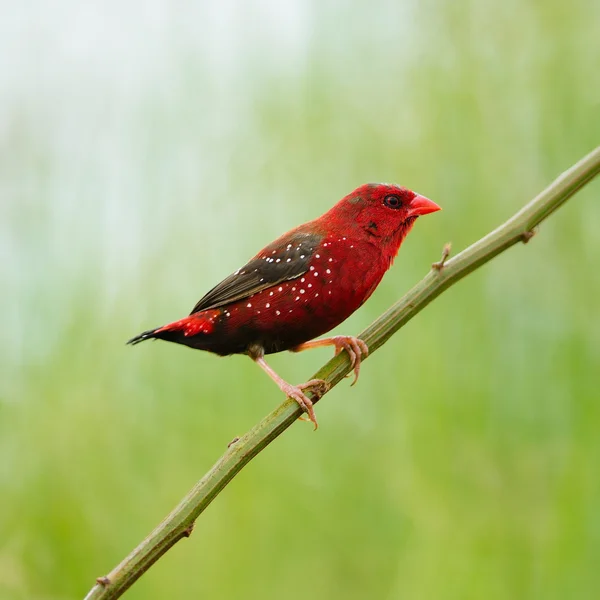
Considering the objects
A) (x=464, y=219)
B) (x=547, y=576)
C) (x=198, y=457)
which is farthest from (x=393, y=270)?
(x=547, y=576)

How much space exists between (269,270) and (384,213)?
19.5 inches

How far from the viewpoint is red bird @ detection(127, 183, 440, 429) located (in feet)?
8.65

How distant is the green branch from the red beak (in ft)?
2.65

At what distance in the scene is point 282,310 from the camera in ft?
8.98

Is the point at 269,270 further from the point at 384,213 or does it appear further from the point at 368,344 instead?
the point at 368,344

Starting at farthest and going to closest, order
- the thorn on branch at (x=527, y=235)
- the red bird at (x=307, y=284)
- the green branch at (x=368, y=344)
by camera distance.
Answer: the red bird at (x=307, y=284) < the thorn on branch at (x=527, y=235) < the green branch at (x=368, y=344)

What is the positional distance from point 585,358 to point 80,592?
244 centimetres

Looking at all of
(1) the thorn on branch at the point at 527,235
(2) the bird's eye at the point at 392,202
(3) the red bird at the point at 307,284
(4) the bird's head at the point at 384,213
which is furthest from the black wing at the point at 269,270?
(1) the thorn on branch at the point at 527,235

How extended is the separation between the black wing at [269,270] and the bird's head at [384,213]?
7.1 inches

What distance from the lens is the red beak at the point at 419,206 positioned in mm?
2662

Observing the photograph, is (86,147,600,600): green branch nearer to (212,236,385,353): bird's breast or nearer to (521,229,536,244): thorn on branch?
(521,229,536,244): thorn on branch

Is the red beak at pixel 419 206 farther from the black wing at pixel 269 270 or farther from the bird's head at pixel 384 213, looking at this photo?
the black wing at pixel 269 270

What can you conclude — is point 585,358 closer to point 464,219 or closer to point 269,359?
point 464,219

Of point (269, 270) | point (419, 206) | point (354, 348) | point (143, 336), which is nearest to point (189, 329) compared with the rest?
point (143, 336)
